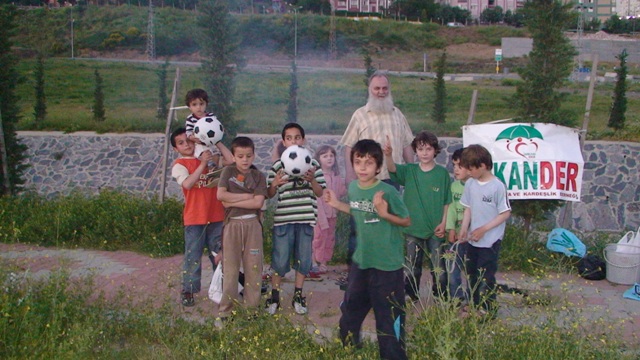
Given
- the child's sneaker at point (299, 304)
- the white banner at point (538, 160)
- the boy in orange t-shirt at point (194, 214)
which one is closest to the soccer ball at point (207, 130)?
the boy in orange t-shirt at point (194, 214)

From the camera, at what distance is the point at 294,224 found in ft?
19.1

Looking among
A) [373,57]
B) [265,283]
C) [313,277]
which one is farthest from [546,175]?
[373,57]

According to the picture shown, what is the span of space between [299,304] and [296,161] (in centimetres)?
127

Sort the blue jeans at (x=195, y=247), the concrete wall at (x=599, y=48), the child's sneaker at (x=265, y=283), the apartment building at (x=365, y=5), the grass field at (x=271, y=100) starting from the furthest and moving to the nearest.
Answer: the apartment building at (x=365, y=5), the concrete wall at (x=599, y=48), the grass field at (x=271, y=100), the child's sneaker at (x=265, y=283), the blue jeans at (x=195, y=247)

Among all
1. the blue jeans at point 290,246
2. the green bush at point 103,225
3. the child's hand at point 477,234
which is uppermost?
the child's hand at point 477,234

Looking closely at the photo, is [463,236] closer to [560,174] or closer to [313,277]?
[313,277]

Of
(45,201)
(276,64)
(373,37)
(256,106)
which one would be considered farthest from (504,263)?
(373,37)

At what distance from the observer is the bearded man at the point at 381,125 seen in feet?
20.5

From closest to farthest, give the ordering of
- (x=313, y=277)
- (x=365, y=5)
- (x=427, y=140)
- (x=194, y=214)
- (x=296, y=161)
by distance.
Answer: (x=296, y=161), (x=427, y=140), (x=194, y=214), (x=313, y=277), (x=365, y=5)

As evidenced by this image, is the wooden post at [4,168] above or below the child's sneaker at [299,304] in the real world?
above

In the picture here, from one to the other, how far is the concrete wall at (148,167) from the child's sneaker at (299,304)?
25.9ft

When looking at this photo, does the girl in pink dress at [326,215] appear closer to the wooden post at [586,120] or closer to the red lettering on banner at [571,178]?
the red lettering on banner at [571,178]

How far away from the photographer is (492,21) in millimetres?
56188

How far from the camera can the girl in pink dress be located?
682cm
